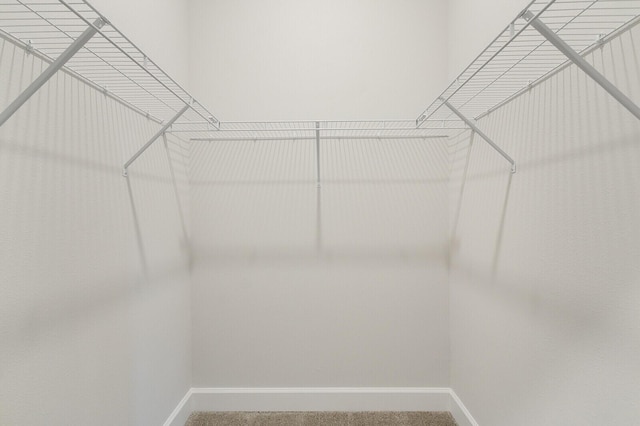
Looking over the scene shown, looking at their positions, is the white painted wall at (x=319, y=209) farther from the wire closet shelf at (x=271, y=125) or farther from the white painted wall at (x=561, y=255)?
the white painted wall at (x=561, y=255)

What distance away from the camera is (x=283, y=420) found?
1992mm

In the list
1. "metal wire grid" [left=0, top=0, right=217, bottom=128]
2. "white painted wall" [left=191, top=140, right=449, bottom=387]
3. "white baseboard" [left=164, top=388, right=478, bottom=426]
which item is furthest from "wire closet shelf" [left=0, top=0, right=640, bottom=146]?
"white baseboard" [left=164, top=388, right=478, bottom=426]

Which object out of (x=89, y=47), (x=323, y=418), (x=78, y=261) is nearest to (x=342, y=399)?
(x=323, y=418)

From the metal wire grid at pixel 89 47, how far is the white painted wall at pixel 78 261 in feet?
0.18

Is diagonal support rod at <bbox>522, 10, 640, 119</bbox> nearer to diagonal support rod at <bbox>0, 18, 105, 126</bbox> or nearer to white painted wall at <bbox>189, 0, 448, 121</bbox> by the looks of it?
diagonal support rod at <bbox>0, 18, 105, 126</bbox>

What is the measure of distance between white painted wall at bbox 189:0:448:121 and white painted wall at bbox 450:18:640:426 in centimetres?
61

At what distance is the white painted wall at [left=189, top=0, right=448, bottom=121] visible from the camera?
2039 mm

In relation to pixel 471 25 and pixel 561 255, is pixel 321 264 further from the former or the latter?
pixel 471 25

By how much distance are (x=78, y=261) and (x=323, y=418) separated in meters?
1.56

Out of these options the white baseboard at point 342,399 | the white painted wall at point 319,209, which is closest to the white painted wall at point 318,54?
the white painted wall at point 319,209

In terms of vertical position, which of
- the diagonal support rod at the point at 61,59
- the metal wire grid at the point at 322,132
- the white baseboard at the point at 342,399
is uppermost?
the metal wire grid at the point at 322,132

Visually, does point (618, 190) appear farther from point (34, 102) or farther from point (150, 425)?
point (150, 425)

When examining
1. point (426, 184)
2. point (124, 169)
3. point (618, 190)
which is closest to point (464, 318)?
point (426, 184)

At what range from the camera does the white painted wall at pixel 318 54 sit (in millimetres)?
2039
